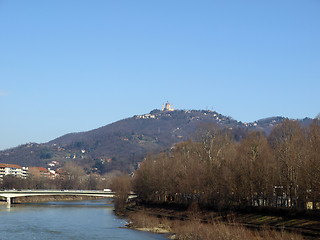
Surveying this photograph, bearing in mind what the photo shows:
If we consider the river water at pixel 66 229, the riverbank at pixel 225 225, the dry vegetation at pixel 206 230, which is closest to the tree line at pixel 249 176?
the riverbank at pixel 225 225

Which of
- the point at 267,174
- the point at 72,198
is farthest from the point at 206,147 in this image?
the point at 72,198

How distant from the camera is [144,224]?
67.6 meters

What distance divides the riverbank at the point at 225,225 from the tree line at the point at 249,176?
2623 mm

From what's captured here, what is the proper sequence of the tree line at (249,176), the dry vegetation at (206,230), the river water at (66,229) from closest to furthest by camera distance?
1. the dry vegetation at (206,230)
2. the tree line at (249,176)
3. the river water at (66,229)

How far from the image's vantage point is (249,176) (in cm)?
5997

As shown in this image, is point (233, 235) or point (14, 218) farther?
point (14, 218)

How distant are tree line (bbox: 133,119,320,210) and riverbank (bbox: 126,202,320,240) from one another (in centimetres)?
262

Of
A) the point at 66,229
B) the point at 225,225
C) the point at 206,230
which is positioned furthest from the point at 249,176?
the point at 66,229

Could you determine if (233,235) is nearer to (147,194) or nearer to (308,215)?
(308,215)

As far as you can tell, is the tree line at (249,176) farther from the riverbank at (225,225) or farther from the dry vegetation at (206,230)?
the dry vegetation at (206,230)

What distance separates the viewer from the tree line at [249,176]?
51906mm

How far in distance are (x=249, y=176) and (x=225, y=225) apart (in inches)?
419

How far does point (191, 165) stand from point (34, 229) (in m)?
27.5

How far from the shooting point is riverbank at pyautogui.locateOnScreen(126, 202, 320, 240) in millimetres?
42594
